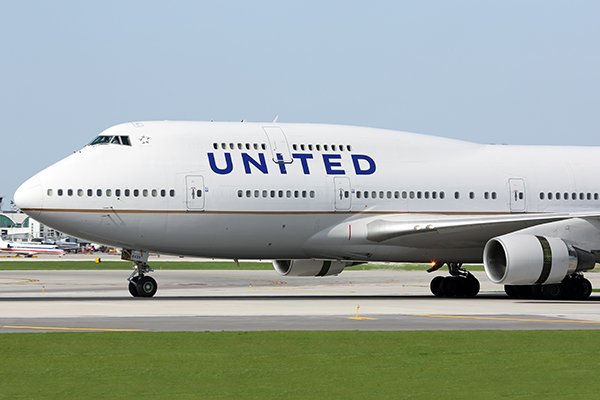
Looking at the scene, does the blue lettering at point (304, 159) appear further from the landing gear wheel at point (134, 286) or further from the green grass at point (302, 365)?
the green grass at point (302, 365)

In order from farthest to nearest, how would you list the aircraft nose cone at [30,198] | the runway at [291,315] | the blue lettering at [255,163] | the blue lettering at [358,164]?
the blue lettering at [358,164] → the blue lettering at [255,163] → the aircraft nose cone at [30,198] → the runway at [291,315]

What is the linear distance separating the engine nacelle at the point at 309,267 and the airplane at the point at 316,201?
0.05m

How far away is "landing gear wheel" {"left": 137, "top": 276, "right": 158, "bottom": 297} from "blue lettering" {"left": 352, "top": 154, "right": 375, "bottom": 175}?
24.4 ft

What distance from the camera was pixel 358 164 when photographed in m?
29.0

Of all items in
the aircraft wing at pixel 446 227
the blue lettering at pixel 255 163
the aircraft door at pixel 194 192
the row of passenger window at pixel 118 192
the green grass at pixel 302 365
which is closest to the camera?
the green grass at pixel 302 365

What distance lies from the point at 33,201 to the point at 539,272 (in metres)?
15.1

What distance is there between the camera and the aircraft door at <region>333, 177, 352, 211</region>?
93.0 ft

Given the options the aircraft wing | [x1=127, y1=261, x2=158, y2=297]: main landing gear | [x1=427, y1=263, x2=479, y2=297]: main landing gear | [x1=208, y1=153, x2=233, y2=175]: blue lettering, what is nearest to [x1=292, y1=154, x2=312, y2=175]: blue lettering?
[x1=208, y1=153, x2=233, y2=175]: blue lettering

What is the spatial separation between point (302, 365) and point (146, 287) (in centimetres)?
1570

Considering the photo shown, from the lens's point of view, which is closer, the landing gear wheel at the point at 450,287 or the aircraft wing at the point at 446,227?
the aircraft wing at the point at 446,227

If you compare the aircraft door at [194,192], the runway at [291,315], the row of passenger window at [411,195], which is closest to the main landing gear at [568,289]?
the runway at [291,315]

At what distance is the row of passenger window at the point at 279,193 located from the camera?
27516 millimetres

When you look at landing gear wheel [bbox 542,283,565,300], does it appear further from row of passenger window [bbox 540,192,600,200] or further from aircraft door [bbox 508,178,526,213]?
row of passenger window [bbox 540,192,600,200]

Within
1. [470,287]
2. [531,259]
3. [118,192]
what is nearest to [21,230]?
[470,287]
